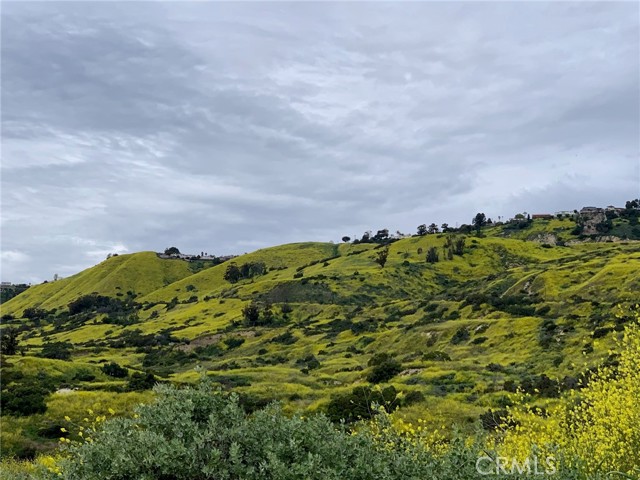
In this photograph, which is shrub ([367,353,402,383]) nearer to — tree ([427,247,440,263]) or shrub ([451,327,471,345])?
shrub ([451,327,471,345])

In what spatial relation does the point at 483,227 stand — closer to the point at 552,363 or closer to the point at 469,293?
the point at 469,293

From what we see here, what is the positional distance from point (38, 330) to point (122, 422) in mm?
120596

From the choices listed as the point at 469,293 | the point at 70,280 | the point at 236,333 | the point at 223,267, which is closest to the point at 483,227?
the point at 223,267

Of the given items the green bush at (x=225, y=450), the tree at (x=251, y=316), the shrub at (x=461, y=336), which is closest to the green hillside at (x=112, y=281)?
the tree at (x=251, y=316)

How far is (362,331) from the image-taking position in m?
64.2

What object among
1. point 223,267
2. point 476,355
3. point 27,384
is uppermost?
point 223,267

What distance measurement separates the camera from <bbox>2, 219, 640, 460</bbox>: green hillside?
97.1 feet

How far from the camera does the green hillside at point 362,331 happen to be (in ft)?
97.1

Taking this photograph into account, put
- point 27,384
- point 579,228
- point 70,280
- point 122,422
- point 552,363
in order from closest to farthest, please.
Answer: point 122,422, point 27,384, point 552,363, point 579,228, point 70,280

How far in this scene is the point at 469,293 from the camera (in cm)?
7681

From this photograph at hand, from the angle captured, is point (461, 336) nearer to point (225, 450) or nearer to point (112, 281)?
point (225, 450)

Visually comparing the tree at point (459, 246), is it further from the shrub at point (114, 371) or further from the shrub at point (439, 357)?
the shrub at point (114, 371)

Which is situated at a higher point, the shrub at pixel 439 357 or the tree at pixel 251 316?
the tree at pixel 251 316

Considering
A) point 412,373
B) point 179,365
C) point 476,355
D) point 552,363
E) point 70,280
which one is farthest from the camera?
point 70,280
